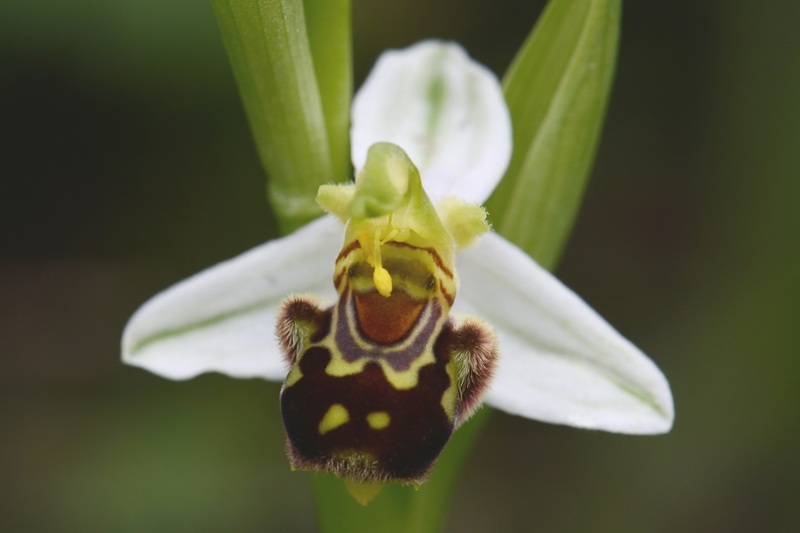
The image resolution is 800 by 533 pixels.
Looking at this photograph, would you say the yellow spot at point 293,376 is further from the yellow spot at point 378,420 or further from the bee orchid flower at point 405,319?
the yellow spot at point 378,420

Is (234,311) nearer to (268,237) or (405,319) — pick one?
(405,319)

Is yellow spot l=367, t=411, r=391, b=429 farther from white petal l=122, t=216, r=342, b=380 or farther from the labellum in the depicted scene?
white petal l=122, t=216, r=342, b=380

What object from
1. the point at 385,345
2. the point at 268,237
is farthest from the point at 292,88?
the point at 268,237

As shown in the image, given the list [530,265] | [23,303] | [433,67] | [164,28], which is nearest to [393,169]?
[530,265]

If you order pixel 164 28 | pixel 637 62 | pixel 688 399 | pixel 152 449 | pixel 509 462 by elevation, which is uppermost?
pixel 164 28

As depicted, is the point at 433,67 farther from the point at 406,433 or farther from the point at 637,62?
the point at 637,62

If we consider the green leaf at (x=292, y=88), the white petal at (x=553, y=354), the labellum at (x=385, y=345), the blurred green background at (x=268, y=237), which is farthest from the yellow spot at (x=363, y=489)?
the blurred green background at (x=268, y=237)

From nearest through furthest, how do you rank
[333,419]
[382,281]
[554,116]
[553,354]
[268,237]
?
[333,419], [382,281], [553,354], [554,116], [268,237]
